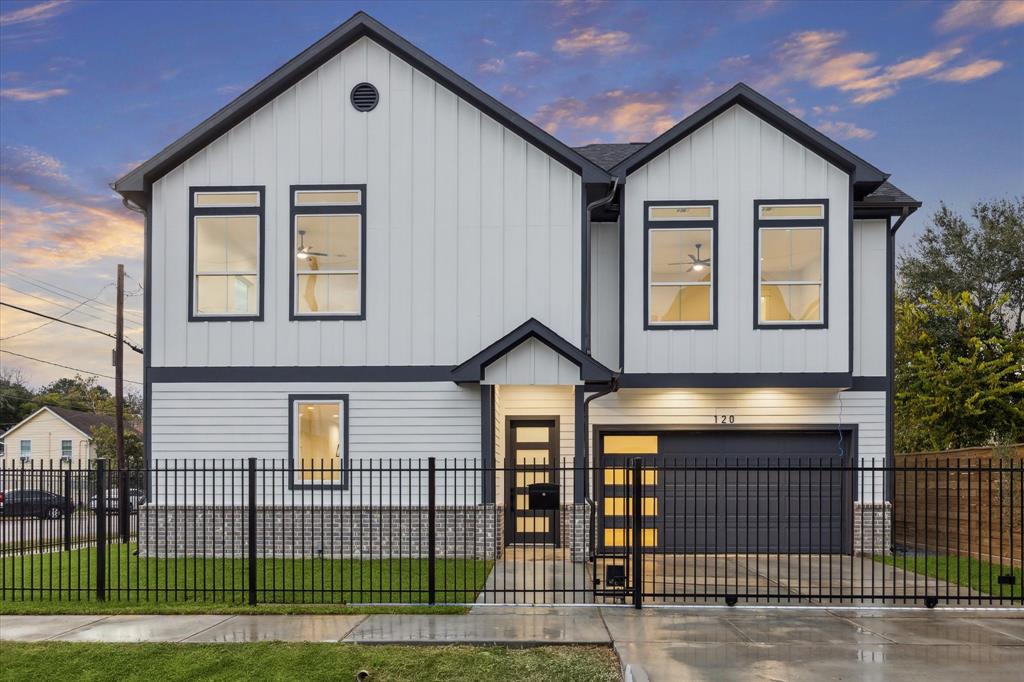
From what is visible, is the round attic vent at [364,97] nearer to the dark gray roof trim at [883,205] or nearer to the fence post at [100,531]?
the fence post at [100,531]

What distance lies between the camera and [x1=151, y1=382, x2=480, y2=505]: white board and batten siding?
589 inches

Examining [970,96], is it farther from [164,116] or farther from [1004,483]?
[164,116]

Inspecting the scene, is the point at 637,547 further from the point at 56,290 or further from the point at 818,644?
the point at 56,290

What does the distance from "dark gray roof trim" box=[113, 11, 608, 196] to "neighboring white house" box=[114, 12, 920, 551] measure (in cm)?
4

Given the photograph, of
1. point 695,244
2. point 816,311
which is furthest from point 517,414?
point 816,311

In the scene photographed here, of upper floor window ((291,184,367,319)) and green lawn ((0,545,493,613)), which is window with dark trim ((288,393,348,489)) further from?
green lawn ((0,545,493,613))

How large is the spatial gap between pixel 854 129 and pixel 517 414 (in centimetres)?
2486

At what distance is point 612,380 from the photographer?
571 inches

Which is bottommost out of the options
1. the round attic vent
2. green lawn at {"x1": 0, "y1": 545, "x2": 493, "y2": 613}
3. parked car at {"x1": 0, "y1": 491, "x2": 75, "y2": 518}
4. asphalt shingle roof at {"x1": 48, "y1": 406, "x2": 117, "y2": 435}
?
asphalt shingle roof at {"x1": 48, "y1": 406, "x2": 117, "y2": 435}

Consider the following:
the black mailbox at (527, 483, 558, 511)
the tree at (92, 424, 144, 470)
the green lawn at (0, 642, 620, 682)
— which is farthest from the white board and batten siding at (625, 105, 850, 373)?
the tree at (92, 424, 144, 470)

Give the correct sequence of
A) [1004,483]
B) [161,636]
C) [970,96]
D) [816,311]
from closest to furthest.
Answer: [161,636], [1004,483], [816,311], [970,96]

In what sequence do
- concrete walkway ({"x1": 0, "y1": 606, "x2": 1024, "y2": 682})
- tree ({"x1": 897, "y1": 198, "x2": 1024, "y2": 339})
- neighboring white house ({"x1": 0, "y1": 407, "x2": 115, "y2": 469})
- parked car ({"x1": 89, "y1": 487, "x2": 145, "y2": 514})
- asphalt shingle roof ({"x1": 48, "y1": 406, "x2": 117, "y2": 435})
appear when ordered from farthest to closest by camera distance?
1. asphalt shingle roof ({"x1": 48, "y1": 406, "x2": 117, "y2": 435})
2. neighboring white house ({"x1": 0, "y1": 407, "x2": 115, "y2": 469})
3. tree ({"x1": 897, "y1": 198, "x2": 1024, "y2": 339})
4. parked car ({"x1": 89, "y1": 487, "x2": 145, "y2": 514})
5. concrete walkway ({"x1": 0, "y1": 606, "x2": 1024, "y2": 682})

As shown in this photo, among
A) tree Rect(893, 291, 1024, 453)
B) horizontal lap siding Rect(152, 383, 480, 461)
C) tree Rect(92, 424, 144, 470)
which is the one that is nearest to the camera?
horizontal lap siding Rect(152, 383, 480, 461)

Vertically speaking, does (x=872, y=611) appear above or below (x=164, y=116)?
below
